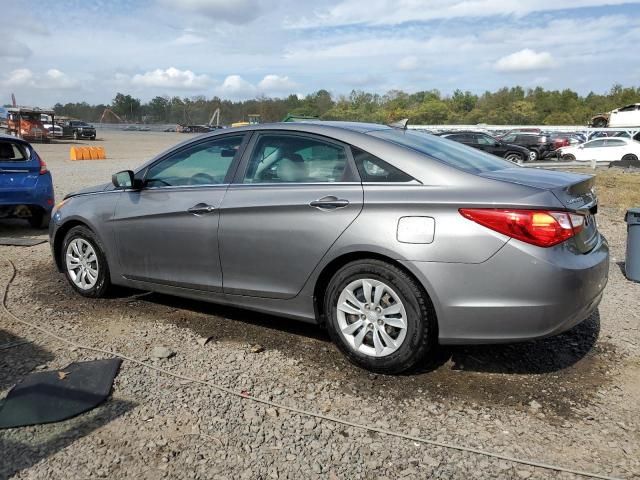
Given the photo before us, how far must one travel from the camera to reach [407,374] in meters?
3.68

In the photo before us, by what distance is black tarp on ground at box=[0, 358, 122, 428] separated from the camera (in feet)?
10.3

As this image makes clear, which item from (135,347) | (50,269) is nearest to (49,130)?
(50,269)

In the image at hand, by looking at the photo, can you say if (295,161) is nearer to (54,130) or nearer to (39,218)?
(39,218)

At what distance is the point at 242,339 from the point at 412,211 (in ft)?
5.71

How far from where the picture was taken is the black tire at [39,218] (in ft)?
27.7

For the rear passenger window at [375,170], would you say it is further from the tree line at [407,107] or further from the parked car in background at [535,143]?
the tree line at [407,107]

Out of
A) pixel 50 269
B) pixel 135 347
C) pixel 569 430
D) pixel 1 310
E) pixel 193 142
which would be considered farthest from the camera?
pixel 50 269

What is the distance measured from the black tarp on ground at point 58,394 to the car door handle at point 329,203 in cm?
173

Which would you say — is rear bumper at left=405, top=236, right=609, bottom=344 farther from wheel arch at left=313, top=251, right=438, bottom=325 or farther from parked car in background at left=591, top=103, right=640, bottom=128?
parked car in background at left=591, top=103, right=640, bottom=128

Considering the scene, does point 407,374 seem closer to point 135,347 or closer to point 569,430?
point 569,430

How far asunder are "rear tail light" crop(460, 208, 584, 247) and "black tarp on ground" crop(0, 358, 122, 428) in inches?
98.7

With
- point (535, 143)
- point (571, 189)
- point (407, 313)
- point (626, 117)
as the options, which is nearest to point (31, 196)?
point (407, 313)

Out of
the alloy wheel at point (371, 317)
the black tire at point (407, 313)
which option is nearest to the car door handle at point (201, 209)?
the black tire at point (407, 313)

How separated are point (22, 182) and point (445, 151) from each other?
6.53 meters
